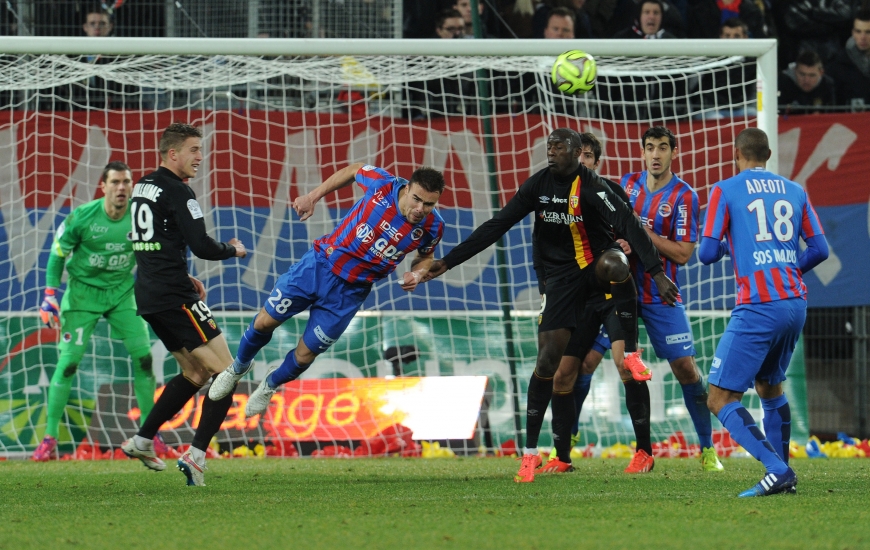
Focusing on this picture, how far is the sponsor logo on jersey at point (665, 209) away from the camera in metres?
7.89

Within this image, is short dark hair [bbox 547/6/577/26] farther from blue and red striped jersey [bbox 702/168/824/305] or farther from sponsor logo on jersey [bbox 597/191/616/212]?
blue and red striped jersey [bbox 702/168/824/305]

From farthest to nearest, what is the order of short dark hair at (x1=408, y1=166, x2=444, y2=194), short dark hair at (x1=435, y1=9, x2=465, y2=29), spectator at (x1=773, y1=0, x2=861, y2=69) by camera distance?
spectator at (x1=773, y1=0, x2=861, y2=69) → short dark hair at (x1=435, y1=9, x2=465, y2=29) → short dark hair at (x1=408, y1=166, x2=444, y2=194)

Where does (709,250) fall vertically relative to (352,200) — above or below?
below

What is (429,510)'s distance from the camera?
5.44 meters

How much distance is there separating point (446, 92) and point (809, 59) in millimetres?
3925

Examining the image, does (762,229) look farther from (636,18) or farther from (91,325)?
(636,18)

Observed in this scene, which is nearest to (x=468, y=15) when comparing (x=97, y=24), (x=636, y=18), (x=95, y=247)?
(x=636, y=18)

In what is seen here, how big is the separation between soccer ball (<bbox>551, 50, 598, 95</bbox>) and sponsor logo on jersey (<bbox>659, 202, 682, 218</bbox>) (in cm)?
105

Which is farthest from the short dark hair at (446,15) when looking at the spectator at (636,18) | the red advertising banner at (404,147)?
the spectator at (636,18)

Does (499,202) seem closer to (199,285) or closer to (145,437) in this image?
(199,285)

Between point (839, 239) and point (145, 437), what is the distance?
7042mm

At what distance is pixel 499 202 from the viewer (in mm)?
10797

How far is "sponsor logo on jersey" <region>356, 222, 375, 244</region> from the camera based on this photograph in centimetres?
731

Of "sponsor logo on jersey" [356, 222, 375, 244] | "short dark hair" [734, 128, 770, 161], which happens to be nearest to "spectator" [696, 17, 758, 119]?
"short dark hair" [734, 128, 770, 161]
